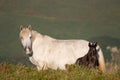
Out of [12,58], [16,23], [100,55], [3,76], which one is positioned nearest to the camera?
[3,76]

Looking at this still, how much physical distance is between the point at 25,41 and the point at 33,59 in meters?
0.67

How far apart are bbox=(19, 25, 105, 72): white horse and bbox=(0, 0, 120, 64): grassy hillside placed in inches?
273

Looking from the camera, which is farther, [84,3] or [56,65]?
[84,3]

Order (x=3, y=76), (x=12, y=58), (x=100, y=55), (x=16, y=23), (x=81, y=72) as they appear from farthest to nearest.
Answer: (x=16, y=23)
(x=12, y=58)
(x=100, y=55)
(x=81, y=72)
(x=3, y=76)

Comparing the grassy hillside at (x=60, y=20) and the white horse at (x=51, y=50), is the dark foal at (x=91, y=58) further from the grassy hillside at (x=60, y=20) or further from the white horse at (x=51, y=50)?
the grassy hillside at (x=60, y=20)

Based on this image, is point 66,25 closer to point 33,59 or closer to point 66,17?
point 66,17

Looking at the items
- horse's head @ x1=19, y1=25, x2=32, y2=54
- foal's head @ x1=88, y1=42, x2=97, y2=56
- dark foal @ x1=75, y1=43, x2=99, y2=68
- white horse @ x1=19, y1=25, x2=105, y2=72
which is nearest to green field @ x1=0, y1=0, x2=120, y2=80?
white horse @ x1=19, y1=25, x2=105, y2=72

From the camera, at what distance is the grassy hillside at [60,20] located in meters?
26.9

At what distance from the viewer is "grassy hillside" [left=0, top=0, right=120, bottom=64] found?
1059 inches

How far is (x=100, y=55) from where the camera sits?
13.9 m

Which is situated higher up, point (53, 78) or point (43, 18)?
point (43, 18)

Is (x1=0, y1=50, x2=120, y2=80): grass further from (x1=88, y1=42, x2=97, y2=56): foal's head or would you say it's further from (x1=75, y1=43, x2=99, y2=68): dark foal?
(x1=88, y1=42, x2=97, y2=56): foal's head

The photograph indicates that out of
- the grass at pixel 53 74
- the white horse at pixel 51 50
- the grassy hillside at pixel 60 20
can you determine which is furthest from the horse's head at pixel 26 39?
the grassy hillside at pixel 60 20

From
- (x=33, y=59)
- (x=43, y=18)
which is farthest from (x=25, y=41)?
(x=43, y=18)
